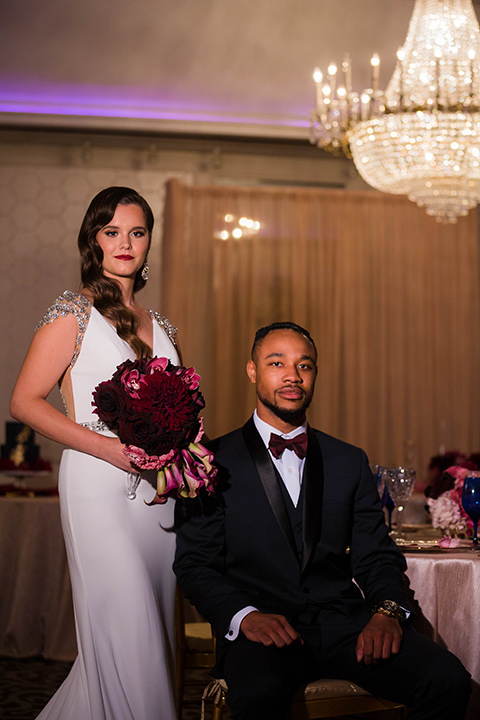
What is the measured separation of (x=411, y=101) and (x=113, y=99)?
10.9 feet

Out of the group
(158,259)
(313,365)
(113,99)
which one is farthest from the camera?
(158,259)

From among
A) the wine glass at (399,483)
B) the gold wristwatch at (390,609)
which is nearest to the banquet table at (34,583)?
the wine glass at (399,483)

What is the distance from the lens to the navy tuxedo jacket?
255cm

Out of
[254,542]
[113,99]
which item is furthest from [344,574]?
[113,99]

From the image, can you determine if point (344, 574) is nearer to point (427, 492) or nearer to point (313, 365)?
point (313, 365)

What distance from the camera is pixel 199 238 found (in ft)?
26.1

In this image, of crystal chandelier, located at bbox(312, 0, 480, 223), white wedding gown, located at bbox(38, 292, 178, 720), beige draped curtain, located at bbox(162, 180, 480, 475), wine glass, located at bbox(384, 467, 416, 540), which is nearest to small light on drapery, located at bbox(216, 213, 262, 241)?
beige draped curtain, located at bbox(162, 180, 480, 475)

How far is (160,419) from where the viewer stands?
2.16m

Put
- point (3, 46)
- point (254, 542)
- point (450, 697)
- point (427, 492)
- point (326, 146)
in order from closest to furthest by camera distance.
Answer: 1. point (450, 697)
2. point (254, 542)
3. point (427, 492)
4. point (326, 146)
5. point (3, 46)

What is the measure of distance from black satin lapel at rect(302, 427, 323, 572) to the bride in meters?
0.44

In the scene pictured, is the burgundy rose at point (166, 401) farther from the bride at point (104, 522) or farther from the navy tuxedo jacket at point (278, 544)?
the navy tuxedo jacket at point (278, 544)

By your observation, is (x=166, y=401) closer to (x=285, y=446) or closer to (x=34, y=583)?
(x=285, y=446)

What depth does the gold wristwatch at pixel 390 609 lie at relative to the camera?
2500 mm

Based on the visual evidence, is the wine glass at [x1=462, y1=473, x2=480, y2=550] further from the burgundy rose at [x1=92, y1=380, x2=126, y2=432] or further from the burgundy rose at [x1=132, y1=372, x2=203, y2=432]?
the burgundy rose at [x1=92, y1=380, x2=126, y2=432]
